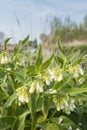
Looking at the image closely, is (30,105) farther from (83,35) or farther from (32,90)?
(83,35)

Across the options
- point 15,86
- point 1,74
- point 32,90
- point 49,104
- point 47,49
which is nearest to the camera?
point 32,90

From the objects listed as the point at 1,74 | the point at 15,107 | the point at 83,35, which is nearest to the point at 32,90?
the point at 15,107

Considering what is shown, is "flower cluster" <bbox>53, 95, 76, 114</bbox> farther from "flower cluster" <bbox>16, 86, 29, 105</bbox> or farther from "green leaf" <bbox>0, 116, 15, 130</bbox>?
"green leaf" <bbox>0, 116, 15, 130</bbox>

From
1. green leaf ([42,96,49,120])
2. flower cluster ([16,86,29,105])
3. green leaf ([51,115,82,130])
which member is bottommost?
green leaf ([51,115,82,130])

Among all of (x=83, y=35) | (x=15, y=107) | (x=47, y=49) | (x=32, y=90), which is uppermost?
(x=32, y=90)

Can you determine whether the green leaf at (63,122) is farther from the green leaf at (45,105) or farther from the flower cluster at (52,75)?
the flower cluster at (52,75)

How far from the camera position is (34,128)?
168cm

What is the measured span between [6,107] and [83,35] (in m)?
32.1

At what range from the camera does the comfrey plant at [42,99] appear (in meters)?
1.57

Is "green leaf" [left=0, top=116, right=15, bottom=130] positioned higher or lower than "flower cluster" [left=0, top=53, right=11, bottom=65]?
lower

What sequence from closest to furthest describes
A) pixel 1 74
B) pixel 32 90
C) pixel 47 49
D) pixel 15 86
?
pixel 32 90
pixel 15 86
pixel 1 74
pixel 47 49

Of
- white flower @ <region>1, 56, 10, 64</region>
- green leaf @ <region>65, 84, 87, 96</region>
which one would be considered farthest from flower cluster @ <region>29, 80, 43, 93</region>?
white flower @ <region>1, 56, 10, 64</region>

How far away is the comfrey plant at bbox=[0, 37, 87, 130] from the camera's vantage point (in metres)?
1.57

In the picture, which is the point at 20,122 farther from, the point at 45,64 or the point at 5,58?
the point at 5,58
